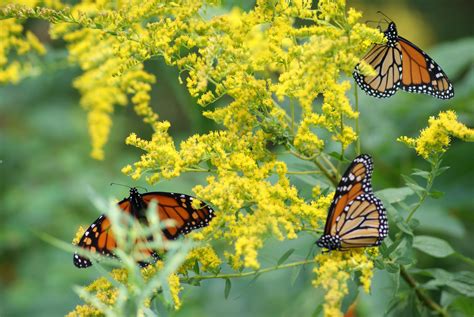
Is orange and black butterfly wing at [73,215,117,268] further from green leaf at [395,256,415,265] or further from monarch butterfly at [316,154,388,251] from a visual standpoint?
green leaf at [395,256,415,265]

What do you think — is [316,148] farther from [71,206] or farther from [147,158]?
[71,206]

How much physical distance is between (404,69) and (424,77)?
0.11 metres

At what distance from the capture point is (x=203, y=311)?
17.2 ft

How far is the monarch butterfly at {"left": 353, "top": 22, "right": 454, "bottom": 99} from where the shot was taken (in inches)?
125

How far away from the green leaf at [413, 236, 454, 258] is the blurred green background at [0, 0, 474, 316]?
24 cm

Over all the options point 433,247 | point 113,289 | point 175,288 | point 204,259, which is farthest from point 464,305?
point 113,289

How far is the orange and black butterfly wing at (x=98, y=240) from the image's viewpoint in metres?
2.78

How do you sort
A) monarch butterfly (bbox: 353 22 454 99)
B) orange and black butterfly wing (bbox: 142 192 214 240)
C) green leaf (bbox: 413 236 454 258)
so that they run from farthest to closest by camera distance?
monarch butterfly (bbox: 353 22 454 99) → green leaf (bbox: 413 236 454 258) → orange and black butterfly wing (bbox: 142 192 214 240)

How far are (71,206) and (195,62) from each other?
14.4 ft

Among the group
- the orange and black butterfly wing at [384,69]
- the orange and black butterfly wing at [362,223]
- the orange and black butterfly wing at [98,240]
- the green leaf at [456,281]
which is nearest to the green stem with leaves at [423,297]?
the green leaf at [456,281]

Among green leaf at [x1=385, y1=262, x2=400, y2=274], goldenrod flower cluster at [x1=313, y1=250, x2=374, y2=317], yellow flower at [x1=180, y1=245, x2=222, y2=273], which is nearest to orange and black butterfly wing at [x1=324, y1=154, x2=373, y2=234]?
goldenrod flower cluster at [x1=313, y1=250, x2=374, y2=317]

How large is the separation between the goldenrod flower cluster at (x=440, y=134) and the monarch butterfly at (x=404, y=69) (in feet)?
1.83

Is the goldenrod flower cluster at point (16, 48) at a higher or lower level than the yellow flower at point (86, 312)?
higher

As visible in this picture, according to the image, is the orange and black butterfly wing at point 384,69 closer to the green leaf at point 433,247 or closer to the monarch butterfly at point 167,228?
the green leaf at point 433,247
